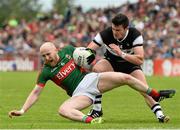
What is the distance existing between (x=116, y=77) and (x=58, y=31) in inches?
1202

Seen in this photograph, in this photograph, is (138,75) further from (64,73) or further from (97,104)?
(64,73)

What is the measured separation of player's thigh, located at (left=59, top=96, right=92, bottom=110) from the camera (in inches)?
538

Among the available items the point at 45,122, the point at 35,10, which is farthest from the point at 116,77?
the point at 35,10

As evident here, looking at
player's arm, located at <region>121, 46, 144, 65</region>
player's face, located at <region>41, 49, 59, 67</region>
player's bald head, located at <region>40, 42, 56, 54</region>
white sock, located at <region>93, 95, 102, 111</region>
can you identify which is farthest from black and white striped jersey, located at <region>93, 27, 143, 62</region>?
player's bald head, located at <region>40, 42, 56, 54</region>

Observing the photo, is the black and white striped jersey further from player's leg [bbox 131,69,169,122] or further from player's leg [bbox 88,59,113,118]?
player's leg [bbox 131,69,169,122]

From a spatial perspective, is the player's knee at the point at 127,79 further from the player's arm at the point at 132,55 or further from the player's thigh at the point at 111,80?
the player's arm at the point at 132,55

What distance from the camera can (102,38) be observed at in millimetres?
14477

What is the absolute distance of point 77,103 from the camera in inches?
543

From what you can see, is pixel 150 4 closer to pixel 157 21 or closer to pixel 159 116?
pixel 157 21

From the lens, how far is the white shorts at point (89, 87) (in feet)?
45.8

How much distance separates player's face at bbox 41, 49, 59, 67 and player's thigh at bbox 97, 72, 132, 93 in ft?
3.08

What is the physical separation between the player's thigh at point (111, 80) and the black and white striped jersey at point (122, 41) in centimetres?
72

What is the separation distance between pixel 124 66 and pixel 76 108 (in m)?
1.55

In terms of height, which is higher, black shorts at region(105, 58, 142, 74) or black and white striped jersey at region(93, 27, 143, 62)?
black and white striped jersey at region(93, 27, 143, 62)
